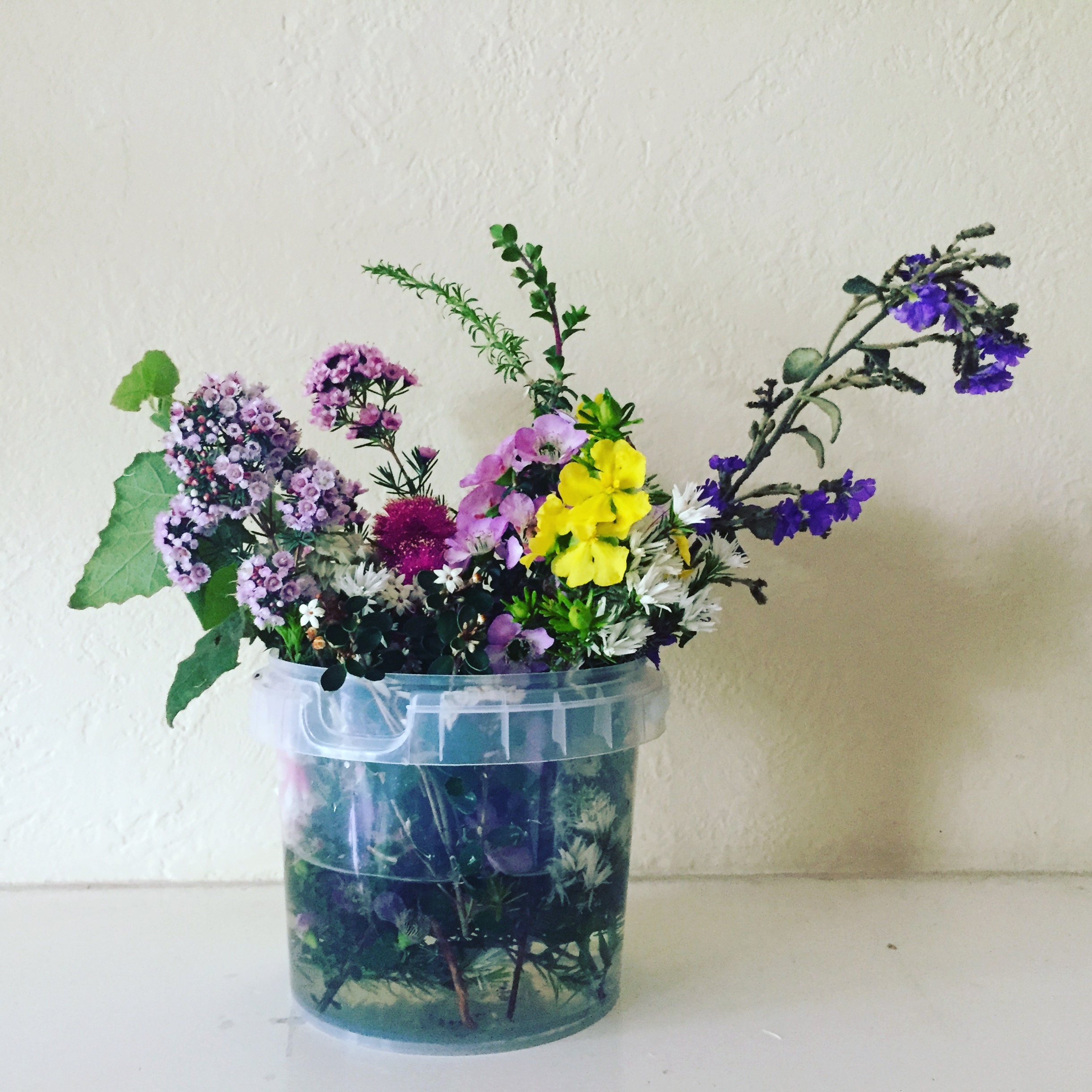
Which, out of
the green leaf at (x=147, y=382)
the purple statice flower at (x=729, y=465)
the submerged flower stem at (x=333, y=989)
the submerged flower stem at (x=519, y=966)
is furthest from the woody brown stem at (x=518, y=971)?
the green leaf at (x=147, y=382)

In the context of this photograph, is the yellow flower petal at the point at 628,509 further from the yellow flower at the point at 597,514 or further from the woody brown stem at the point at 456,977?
the woody brown stem at the point at 456,977

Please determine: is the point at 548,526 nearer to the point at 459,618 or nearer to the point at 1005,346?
the point at 459,618

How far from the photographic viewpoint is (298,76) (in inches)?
34.8

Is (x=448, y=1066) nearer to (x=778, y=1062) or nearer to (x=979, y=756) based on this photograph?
(x=778, y=1062)

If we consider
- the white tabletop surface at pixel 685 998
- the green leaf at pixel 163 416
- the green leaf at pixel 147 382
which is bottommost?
the white tabletop surface at pixel 685 998

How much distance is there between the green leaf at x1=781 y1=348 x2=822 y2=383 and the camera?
0.69m

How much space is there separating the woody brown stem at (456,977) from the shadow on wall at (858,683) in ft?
1.10

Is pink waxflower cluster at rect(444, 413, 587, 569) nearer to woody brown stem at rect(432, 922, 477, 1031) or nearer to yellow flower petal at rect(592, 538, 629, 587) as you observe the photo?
yellow flower petal at rect(592, 538, 629, 587)

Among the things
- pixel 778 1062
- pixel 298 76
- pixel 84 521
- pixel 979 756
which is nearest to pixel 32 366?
pixel 84 521

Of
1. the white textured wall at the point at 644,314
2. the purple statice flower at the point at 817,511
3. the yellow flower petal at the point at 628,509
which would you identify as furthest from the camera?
the white textured wall at the point at 644,314

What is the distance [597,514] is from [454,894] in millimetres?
250

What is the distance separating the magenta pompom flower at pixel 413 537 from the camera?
26.5 inches

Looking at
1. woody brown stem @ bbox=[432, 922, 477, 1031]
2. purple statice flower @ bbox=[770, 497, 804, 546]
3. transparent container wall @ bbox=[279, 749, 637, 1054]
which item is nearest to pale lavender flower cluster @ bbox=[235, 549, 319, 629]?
transparent container wall @ bbox=[279, 749, 637, 1054]

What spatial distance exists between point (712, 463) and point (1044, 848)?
53 cm
